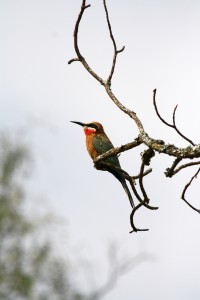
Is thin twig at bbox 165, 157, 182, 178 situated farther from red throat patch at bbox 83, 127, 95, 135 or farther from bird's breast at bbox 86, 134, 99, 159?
red throat patch at bbox 83, 127, 95, 135

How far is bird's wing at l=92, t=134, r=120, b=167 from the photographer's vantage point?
20.7 feet

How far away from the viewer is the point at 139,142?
8.93 feet

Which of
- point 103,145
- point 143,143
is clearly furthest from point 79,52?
point 103,145

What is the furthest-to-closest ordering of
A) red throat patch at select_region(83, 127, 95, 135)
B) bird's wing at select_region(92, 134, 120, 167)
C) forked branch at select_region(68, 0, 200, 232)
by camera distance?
1. red throat patch at select_region(83, 127, 95, 135)
2. bird's wing at select_region(92, 134, 120, 167)
3. forked branch at select_region(68, 0, 200, 232)

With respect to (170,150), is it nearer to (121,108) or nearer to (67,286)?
(121,108)

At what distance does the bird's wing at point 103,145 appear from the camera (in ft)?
20.7

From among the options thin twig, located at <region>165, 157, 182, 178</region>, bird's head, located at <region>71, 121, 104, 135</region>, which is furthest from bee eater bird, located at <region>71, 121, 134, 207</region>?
thin twig, located at <region>165, 157, 182, 178</region>

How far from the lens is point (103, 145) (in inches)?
253

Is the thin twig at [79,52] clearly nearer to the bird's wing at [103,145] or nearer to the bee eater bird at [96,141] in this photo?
the bee eater bird at [96,141]

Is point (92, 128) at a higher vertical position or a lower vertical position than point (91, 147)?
higher

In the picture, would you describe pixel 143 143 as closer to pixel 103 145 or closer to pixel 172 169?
pixel 172 169

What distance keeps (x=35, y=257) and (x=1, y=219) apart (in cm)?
144

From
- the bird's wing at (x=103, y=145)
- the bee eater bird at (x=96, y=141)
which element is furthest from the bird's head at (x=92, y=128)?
the bird's wing at (x=103, y=145)

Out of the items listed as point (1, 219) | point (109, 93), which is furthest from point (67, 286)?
point (109, 93)
